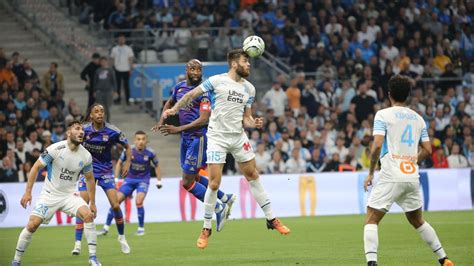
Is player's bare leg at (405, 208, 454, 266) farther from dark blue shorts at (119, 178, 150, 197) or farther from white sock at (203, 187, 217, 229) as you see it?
dark blue shorts at (119, 178, 150, 197)

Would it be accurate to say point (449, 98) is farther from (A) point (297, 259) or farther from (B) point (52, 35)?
(A) point (297, 259)

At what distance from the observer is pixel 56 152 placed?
14656mm

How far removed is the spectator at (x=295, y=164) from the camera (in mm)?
27969

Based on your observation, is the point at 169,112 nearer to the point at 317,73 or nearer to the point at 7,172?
the point at 7,172

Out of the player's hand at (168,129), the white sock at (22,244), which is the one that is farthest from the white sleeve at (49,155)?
the player's hand at (168,129)

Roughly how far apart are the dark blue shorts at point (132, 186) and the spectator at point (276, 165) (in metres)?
6.23

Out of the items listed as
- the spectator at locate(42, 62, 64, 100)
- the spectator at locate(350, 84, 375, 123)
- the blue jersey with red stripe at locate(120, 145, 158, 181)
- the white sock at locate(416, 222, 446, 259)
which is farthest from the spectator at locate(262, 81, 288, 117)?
the white sock at locate(416, 222, 446, 259)

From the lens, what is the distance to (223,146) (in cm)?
1470

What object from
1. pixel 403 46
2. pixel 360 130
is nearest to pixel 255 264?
pixel 360 130

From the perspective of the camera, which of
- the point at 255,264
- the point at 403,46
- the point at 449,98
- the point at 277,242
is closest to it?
the point at 255,264

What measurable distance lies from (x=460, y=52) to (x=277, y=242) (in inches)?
722

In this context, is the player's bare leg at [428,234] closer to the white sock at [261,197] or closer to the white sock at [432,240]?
the white sock at [432,240]

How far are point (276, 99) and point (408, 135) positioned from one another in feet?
60.3

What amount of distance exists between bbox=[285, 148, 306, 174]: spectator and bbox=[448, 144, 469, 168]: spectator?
4.26 meters
